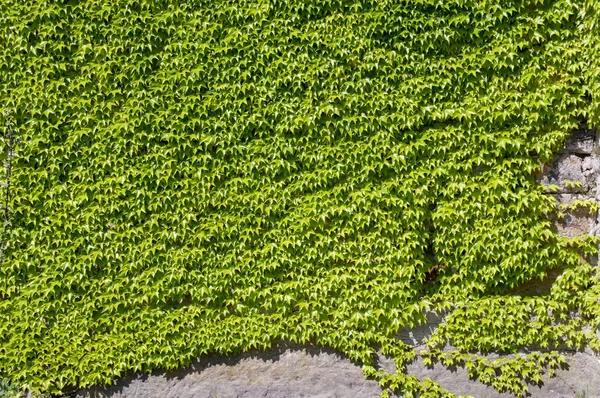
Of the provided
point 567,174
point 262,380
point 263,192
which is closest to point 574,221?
point 567,174

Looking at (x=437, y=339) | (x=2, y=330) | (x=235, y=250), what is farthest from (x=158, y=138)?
(x=437, y=339)

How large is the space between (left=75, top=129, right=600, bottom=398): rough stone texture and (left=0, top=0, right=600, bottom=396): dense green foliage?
4.7 inches

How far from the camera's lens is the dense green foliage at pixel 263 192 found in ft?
12.4

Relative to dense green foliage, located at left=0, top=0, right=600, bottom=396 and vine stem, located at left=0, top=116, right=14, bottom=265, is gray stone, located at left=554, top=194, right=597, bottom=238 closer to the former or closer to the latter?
dense green foliage, located at left=0, top=0, right=600, bottom=396

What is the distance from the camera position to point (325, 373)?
392 cm

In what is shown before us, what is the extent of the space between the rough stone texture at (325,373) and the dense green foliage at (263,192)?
0.39ft

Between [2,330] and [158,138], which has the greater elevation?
[158,138]

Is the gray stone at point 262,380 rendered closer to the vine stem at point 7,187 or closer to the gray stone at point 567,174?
the vine stem at point 7,187

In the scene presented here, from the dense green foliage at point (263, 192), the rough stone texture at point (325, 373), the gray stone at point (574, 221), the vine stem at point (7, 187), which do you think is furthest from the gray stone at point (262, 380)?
the gray stone at point (574, 221)

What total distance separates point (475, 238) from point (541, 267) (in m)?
0.63

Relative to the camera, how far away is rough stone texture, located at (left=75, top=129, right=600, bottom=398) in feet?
12.6

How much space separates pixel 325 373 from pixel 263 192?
5.78 ft

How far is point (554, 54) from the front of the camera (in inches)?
146

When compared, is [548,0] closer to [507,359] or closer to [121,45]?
[507,359]
